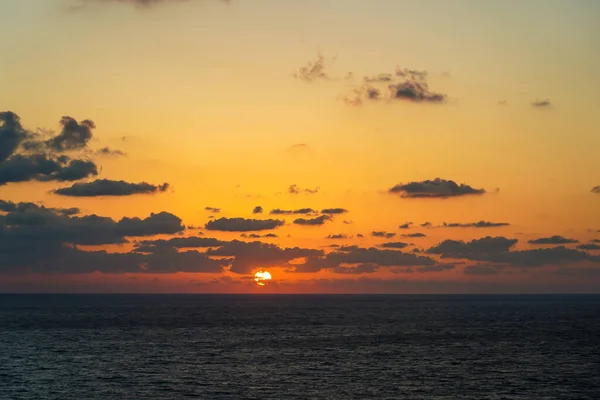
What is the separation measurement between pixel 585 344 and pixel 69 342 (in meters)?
119

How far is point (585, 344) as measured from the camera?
6634 inches

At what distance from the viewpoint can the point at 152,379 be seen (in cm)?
11269

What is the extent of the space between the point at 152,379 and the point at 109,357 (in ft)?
97.2

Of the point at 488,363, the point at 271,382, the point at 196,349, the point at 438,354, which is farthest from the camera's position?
the point at 196,349

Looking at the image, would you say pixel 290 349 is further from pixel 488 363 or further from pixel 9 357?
pixel 9 357

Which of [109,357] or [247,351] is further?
[247,351]

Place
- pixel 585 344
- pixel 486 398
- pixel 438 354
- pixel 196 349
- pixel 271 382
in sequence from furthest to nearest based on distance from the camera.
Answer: pixel 585 344 → pixel 196 349 → pixel 438 354 → pixel 271 382 → pixel 486 398

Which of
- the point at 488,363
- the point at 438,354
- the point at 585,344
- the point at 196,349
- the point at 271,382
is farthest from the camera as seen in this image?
the point at 585,344

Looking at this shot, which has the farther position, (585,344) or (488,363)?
(585,344)

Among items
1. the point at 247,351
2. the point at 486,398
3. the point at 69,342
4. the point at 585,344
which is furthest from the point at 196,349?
the point at 585,344

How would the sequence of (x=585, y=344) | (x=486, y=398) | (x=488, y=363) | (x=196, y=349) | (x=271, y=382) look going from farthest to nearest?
(x=585, y=344)
(x=196, y=349)
(x=488, y=363)
(x=271, y=382)
(x=486, y=398)

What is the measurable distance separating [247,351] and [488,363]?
1908 inches

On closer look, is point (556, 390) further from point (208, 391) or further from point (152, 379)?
point (152, 379)

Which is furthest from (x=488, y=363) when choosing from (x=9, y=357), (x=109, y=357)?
(x=9, y=357)
